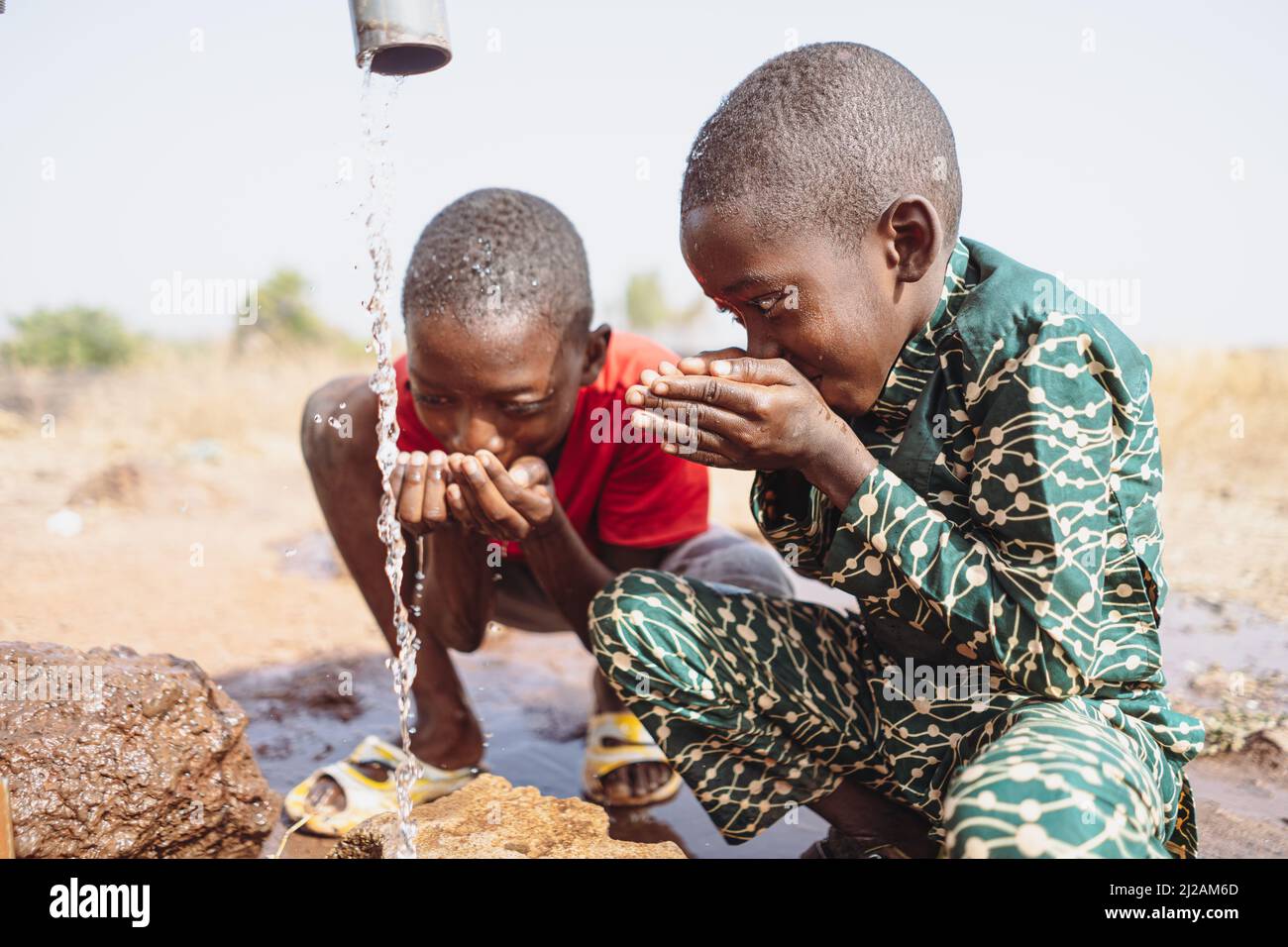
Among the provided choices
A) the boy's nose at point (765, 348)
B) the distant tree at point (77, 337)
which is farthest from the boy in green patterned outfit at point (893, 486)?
the distant tree at point (77, 337)

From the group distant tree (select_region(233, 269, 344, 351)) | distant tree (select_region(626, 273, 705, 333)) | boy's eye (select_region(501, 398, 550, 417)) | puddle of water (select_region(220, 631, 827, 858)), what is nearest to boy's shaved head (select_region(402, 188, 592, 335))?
boy's eye (select_region(501, 398, 550, 417))

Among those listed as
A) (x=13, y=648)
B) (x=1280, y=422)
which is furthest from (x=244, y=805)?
(x=1280, y=422)

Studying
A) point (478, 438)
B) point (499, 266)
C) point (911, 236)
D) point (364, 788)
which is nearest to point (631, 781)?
point (364, 788)

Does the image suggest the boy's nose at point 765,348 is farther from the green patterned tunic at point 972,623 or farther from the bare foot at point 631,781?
the bare foot at point 631,781

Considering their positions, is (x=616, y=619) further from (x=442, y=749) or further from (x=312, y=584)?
(x=312, y=584)

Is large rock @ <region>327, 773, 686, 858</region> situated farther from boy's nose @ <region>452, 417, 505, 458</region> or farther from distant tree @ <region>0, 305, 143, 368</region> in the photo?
distant tree @ <region>0, 305, 143, 368</region>

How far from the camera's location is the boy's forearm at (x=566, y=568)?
8.73 ft

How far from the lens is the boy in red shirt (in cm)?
257

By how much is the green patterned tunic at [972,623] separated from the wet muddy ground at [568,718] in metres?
0.47

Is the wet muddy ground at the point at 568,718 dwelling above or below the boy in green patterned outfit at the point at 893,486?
below

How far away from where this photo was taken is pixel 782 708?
220 cm

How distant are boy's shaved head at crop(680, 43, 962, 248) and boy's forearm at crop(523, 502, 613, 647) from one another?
3.12 ft

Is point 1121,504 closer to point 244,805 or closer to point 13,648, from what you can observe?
point 244,805

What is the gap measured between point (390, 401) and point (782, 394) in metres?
1.41
